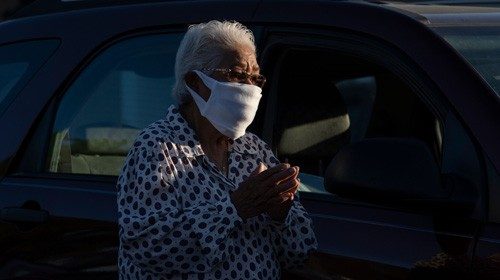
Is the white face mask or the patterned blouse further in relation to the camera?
the white face mask

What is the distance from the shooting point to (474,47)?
414 cm

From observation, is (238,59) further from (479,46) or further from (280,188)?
(479,46)

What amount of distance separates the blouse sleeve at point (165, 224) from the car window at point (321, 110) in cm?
59

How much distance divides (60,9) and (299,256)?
160 centimetres

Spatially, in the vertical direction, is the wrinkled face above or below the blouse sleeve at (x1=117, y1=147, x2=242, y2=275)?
above

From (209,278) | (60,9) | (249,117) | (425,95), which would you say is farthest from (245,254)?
(60,9)

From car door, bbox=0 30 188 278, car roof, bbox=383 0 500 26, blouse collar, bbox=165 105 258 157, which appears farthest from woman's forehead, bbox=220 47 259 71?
car door, bbox=0 30 188 278

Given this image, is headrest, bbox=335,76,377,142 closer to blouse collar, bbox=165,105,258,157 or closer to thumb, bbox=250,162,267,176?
blouse collar, bbox=165,105,258,157

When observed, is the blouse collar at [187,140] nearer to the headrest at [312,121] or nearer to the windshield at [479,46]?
the headrest at [312,121]

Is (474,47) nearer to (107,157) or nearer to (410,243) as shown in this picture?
(410,243)

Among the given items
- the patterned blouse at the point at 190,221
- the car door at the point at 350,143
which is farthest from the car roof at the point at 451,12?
the patterned blouse at the point at 190,221

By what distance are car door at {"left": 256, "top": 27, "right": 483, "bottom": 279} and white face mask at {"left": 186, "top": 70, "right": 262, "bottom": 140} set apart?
0.37 m

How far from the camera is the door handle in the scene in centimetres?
470

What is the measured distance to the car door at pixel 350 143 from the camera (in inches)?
154
